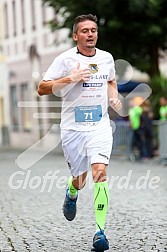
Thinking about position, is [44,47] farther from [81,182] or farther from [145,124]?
[81,182]

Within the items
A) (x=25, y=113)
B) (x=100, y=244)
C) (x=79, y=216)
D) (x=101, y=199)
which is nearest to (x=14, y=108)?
(x=25, y=113)

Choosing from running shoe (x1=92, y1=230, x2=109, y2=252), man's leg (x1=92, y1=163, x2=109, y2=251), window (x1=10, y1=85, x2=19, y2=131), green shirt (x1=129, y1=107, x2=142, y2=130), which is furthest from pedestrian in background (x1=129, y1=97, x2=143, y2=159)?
window (x1=10, y1=85, x2=19, y2=131)

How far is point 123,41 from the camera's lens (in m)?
22.7

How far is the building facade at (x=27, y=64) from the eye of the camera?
35.2 meters

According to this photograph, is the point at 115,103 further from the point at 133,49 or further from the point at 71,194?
the point at 133,49

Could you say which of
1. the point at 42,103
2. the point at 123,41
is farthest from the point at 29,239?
the point at 42,103

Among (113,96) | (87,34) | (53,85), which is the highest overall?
(87,34)

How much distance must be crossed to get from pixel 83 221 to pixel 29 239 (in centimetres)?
127

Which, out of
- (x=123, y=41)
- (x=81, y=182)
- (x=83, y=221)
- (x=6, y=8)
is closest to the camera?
(x=81, y=182)

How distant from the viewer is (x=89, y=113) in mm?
6512

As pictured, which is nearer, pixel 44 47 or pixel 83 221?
pixel 83 221

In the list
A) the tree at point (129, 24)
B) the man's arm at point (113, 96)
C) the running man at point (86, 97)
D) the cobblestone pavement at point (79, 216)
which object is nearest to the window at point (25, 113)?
the tree at point (129, 24)

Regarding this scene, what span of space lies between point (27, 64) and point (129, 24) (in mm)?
16781

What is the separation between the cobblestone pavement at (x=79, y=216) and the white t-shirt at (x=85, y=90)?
1035 mm
